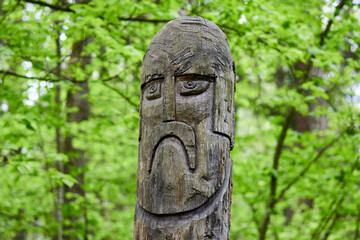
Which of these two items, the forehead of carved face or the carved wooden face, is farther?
the forehead of carved face

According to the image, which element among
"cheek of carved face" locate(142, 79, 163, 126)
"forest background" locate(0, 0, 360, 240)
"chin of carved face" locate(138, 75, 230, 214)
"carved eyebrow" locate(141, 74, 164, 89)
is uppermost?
"forest background" locate(0, 0, 360, 240)

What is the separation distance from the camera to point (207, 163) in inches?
120

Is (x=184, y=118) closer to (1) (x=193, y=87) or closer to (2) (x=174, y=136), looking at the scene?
(2) (x=174, y=136)

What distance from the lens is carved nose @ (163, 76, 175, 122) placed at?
125 inches

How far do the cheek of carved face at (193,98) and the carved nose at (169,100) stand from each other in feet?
0.12

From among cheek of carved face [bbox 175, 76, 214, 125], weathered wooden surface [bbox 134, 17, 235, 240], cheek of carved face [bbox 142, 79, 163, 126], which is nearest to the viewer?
weathered wooden surface [bbox 134, 17, 235, 240]

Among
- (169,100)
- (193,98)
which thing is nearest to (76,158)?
(169,100)

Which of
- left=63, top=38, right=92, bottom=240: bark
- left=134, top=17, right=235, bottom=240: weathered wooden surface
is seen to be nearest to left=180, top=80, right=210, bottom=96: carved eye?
left=134, top=17, right=235, bottom=240: weathered wooden surface

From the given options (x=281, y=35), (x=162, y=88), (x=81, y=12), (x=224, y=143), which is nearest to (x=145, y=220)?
(x=224, y=143)

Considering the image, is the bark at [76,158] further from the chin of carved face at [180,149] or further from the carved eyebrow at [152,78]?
the chin of carved face at [180,149]

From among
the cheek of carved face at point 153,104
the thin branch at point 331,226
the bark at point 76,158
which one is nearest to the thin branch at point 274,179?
the thin branch at point 331,226

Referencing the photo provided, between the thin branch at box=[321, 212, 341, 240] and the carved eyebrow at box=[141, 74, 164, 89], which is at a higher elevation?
the carved eyebrow at box=[141, 74, 164, 89]

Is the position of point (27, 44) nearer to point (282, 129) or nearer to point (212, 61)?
point (212, 61)

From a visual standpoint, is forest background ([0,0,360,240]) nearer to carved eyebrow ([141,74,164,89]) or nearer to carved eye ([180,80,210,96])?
carved eyebrow ([141,74,164,89])
